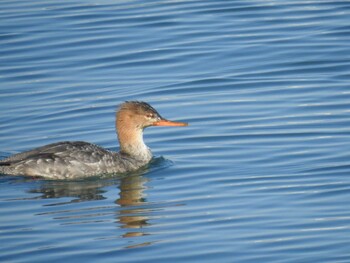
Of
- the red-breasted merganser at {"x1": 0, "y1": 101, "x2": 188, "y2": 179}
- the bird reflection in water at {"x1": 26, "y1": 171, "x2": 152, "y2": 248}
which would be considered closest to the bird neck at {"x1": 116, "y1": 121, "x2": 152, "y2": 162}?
the red-breasted merganser at {"x1": 0, "y1": 101, "x2": 188, "y2": 179}

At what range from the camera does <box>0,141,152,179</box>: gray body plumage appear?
13938mm

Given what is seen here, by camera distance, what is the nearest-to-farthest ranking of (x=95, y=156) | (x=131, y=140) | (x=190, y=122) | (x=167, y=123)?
(x=95, y=156) → (x=167, y=123) → (x=131, y=140) → (x=190, y=122)

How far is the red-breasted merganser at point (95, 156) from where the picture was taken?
45.9 ft

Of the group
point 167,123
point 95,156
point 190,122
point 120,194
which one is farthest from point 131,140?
point 120,194

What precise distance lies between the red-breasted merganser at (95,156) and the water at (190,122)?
0.75ft

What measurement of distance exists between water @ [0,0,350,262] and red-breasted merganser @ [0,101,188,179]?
23 centimetres

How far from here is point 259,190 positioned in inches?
495

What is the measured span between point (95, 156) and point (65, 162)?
0.39 metres

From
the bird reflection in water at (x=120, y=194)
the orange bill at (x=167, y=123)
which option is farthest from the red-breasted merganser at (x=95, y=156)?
the bird reflection in water at (x=120, y=194)

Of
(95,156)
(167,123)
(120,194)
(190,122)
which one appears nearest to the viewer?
(120,194)

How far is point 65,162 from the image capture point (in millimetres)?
14203

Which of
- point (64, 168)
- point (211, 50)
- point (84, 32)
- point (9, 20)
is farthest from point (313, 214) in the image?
point (9, 20)

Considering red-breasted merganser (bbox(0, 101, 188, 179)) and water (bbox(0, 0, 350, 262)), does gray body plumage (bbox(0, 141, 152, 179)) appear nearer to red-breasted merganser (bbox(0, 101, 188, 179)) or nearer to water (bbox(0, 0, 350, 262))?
red-breasted merganser (bbox(0, 101, 188, 179))

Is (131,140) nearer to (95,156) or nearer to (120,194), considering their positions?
(95,156)
